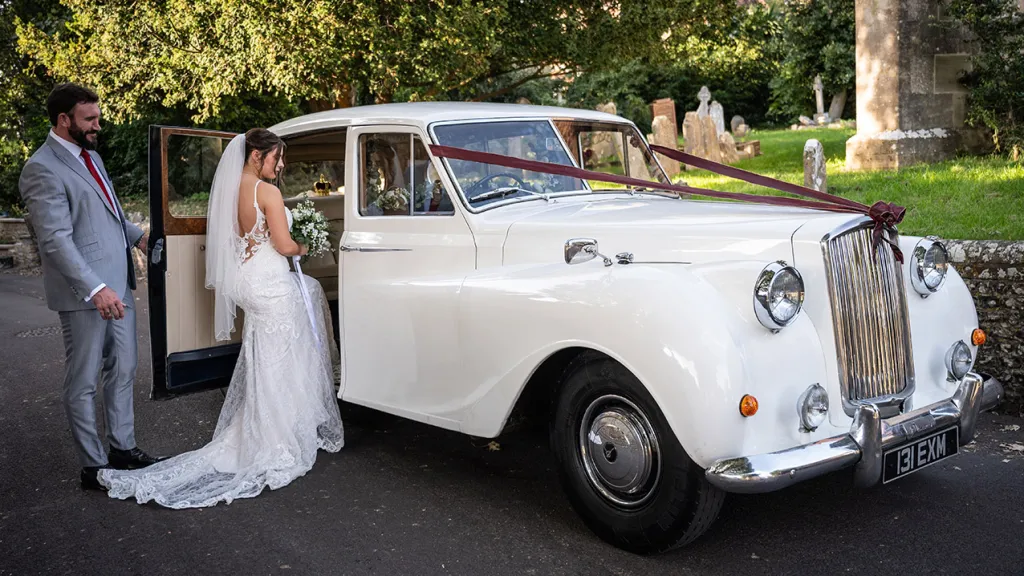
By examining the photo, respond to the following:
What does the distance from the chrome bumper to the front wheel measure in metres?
0.26

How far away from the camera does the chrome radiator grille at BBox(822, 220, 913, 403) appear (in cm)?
380

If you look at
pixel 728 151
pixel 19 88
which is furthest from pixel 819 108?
pixel 19 88

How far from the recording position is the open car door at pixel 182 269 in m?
5.36

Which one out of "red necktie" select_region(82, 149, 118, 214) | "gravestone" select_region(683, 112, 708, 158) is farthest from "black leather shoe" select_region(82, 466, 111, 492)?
"gravestone" select_region(683, 112, 708, 158)

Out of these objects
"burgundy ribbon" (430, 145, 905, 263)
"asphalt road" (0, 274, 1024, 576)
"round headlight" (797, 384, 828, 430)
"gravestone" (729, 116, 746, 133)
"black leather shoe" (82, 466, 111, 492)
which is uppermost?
"gravestone" (729, 116, 746, 133)

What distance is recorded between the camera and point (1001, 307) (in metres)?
5.66

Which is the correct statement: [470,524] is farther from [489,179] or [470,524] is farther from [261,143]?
[261,143]

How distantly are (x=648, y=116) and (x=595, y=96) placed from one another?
2.15m

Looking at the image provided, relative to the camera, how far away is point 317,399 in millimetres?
5297

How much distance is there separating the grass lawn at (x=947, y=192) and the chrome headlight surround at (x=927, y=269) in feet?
9.35

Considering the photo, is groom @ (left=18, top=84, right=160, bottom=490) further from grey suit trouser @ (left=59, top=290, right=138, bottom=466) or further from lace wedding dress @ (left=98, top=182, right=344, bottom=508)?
lace wedding dress @ (left=98, top=182, right=344, bottom=508)

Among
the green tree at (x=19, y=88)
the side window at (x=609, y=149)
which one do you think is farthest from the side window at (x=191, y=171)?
the green tree at (x=19, y=88)

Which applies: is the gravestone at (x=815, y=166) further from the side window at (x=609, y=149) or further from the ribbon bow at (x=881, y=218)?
the ribbon bow at (x=881, y=218)

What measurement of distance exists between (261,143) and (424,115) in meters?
0.95
